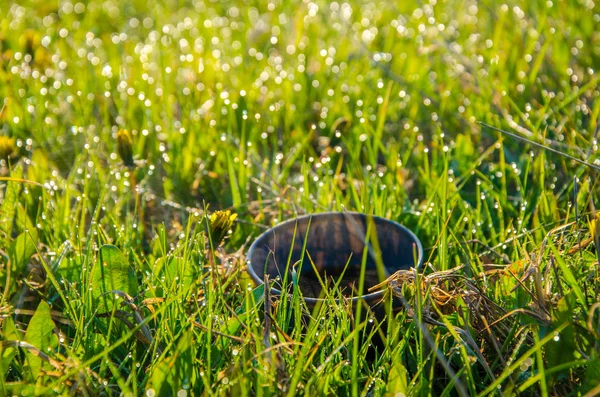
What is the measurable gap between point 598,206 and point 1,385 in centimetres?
138

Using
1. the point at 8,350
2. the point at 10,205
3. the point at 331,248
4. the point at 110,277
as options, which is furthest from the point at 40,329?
the point at 331,248

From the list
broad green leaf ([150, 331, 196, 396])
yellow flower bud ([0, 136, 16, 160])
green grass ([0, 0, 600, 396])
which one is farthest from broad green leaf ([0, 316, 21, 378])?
yellow flower bud ([0, 136, 16, 160])

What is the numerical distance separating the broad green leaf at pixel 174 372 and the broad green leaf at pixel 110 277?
0.32m

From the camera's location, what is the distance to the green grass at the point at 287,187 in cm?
125

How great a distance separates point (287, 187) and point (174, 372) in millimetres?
729

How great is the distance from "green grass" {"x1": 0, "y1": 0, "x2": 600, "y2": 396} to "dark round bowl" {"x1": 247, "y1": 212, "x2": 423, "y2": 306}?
0.06 meters

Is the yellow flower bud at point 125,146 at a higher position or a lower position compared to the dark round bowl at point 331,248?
higher

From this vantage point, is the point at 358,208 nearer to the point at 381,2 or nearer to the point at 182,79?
the point at 182,79

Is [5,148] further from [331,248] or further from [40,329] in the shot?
[331,248]

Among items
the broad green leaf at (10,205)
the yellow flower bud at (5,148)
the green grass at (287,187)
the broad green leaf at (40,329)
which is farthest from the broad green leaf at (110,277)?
the yellow flower bud at (5,148)

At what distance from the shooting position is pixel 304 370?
1.20 meters

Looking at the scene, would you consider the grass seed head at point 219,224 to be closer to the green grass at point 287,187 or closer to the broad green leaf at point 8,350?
the green grass at point 287,187

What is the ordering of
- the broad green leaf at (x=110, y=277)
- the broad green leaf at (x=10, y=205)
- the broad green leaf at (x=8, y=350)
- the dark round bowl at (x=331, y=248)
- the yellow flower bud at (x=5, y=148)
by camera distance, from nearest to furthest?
the broad green leaf at (x=8, y=350) → the broad green leaf at (x=110, y=277) → the dark round bowl at (x=331, y=248) → the broad green leaf at (x=10, y=205) → the yellow flower bud at (x=5, y=148)

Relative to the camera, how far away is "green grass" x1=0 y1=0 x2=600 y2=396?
4.11ft
